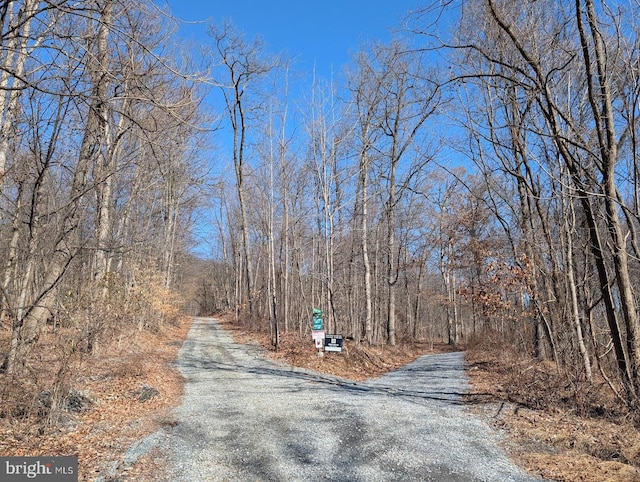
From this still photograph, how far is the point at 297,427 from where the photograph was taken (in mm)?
6504

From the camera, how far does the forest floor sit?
4914 millimetres

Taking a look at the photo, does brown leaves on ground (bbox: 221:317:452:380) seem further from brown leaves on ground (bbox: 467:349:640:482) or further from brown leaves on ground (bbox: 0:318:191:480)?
brown leaves on ground (bbox: 467:349:640:482)

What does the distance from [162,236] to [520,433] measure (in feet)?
74.6

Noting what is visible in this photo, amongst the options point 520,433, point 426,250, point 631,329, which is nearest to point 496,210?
point 631,329

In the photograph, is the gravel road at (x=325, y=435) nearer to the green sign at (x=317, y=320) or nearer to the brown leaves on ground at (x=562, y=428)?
the brown leaves on ground at (x=562, y=428)

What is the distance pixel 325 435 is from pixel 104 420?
3.56 meters

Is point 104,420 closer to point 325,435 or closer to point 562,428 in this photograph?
point 325,435

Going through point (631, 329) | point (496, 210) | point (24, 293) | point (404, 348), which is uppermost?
point (496, 210)

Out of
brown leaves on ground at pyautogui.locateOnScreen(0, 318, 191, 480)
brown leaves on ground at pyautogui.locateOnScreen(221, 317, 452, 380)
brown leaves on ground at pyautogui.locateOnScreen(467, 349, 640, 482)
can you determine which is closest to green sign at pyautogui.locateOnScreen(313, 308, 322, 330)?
brown leaves on ground at pyautogui.locateOnScreen(221, 317, 452, 380)

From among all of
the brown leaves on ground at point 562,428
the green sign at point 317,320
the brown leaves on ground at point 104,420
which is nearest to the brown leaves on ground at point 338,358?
the green sign at point 317,320

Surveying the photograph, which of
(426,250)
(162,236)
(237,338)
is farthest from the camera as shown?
(426,250)

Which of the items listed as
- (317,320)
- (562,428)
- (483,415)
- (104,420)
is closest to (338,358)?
(317,320)

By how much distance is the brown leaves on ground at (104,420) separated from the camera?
16.7 feet

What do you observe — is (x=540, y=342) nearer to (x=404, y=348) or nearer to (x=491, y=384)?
(x=491, y=384)
